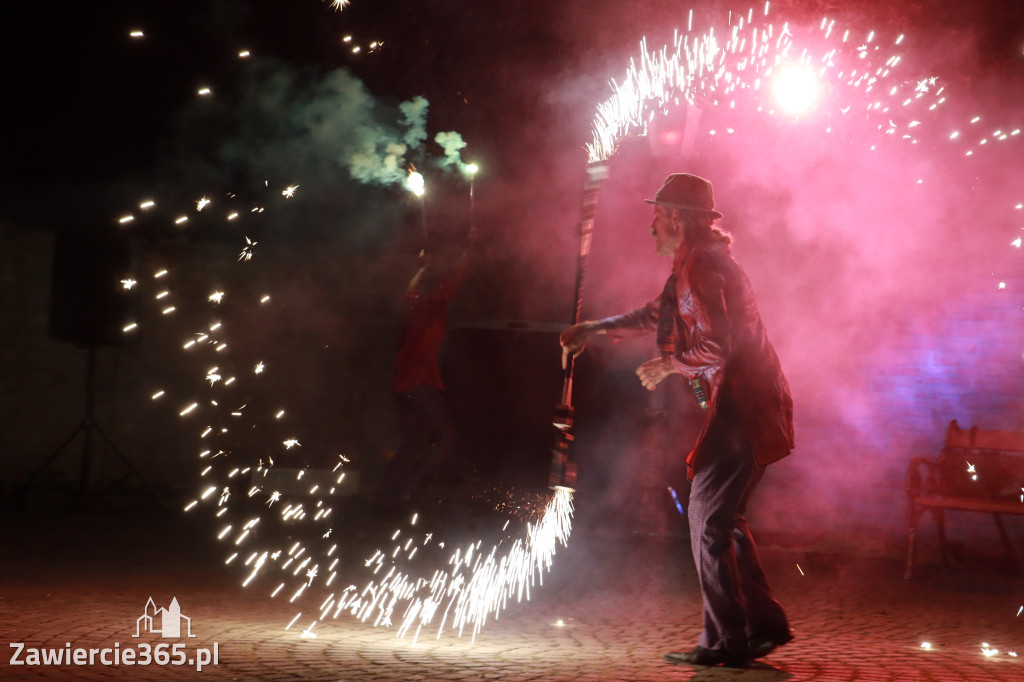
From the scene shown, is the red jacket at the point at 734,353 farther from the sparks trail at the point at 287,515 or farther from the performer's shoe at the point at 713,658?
the sparks trail at the point at 287,515

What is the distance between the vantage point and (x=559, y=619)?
493cm

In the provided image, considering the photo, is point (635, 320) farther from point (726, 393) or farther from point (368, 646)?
point (368, 646)

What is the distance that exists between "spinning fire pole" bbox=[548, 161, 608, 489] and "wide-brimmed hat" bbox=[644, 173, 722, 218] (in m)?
1.18

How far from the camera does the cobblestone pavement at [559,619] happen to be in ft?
11.6

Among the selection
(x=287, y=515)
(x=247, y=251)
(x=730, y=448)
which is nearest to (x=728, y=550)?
(x=730, y=448)

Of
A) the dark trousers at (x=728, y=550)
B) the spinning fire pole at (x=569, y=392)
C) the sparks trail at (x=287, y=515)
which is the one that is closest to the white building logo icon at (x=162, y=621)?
the sparks trail at (x=287, y=515)

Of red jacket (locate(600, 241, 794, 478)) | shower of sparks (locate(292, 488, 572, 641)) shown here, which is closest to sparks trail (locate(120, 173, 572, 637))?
shower of sparks (locate(292, 488, 572, 641))

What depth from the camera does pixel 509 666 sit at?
3596mm

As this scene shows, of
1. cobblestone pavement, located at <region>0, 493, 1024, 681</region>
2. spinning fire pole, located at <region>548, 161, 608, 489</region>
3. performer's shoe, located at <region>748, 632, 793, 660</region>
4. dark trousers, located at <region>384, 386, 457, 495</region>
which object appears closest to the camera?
cobblestone pavement, located at <region>0, 493, 1024, 681</region>

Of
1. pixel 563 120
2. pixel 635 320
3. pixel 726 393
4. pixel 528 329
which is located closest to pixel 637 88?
pixel 563 120

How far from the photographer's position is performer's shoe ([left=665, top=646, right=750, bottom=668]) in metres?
3.56

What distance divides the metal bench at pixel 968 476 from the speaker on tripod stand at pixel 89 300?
7.03 metres

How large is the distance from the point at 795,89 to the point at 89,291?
7130 mm

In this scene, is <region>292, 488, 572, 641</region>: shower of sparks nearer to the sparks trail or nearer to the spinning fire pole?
the sparks trail
